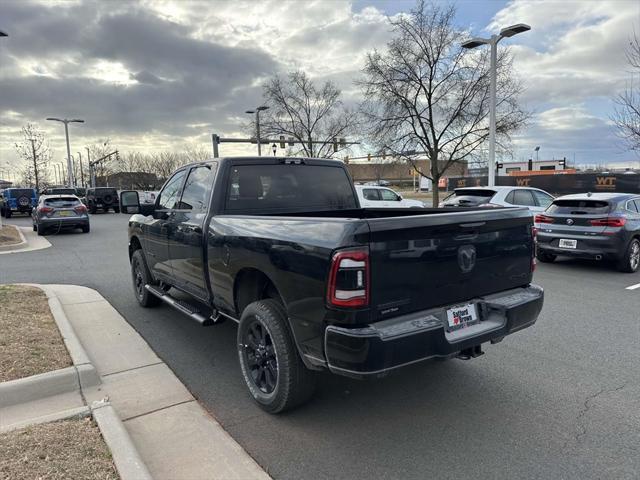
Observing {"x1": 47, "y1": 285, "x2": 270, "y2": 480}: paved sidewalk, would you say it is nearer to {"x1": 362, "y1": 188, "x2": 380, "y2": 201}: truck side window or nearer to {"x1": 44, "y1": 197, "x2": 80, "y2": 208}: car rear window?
{"x1": 362, "y1": 188, "x2": 380, "y2": 201}: truck side window

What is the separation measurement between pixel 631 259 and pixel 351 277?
340 inches

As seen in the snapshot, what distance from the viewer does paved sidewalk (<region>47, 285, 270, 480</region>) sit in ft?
9.25

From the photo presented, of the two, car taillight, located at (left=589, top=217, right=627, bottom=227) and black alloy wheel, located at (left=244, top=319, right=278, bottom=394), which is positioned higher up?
car taillight, located at (left=589, top=217, right=627, bottom=227)

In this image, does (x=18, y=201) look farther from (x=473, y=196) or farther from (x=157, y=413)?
(x=157, y=413)

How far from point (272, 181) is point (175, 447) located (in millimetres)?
2589

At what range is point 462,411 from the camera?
346 cm

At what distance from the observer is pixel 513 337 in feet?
16.6

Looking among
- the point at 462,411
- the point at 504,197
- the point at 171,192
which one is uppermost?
the point at 171,192

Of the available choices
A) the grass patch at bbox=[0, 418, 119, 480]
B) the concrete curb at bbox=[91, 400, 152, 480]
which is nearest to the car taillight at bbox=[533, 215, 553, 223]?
the concrete curb at bbox=[91, 400, 152, 480]

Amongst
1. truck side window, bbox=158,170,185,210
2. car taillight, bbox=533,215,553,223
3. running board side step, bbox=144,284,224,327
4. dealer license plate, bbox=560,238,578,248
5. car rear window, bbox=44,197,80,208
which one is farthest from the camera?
car rear window, bbox=44,197,80,208

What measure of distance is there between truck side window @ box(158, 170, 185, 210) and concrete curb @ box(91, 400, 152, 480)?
259 cm

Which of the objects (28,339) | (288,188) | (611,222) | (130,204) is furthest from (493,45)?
(28,339)

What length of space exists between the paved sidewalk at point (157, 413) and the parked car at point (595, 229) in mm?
8178

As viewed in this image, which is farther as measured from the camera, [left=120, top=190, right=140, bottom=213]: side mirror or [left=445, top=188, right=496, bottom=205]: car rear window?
[left=445, top=188, right=496, bottom=205]: car rear window
